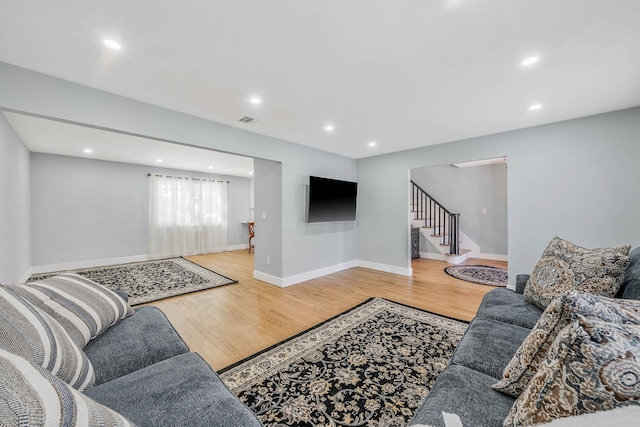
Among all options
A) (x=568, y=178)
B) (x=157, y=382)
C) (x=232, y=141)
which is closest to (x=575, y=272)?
(x=568, y=178)

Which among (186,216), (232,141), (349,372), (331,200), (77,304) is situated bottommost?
(349,372)

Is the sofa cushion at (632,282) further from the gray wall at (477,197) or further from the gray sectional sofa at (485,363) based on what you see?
the gray wall at (477,197)

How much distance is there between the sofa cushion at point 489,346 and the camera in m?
1.23

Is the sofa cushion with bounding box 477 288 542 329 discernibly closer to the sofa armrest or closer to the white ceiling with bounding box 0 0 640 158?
the sofa armrest

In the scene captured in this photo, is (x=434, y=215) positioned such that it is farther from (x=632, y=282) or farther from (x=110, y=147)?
(x=110, y=147)

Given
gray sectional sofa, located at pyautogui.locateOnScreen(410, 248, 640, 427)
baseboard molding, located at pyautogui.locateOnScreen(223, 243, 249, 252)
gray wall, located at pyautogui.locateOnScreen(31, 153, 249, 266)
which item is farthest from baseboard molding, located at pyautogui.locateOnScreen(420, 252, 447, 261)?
gray wall, located at pyautogui.locateOnScreen(31, 153, 249, 266)

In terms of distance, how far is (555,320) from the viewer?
2.97 feet

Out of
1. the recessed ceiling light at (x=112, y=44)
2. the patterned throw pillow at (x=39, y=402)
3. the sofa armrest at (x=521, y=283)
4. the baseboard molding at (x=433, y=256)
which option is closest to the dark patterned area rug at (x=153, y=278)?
the recessed ceiling light at (x=112, y=44)

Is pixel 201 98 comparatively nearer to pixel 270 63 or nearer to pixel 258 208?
pixel 270 63

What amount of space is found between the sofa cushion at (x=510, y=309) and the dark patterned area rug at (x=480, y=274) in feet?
8.19

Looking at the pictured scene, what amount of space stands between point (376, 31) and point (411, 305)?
9.79 feet

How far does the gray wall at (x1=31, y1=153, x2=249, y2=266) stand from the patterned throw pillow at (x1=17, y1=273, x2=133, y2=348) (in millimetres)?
5121

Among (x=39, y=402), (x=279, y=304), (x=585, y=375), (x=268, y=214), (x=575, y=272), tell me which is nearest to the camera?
(x=39, y=402)

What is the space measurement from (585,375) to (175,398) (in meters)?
1.32
